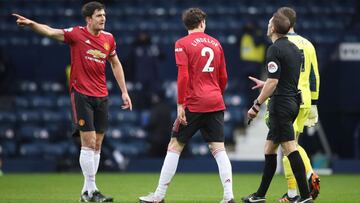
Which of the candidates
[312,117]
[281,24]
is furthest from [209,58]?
[312,117]

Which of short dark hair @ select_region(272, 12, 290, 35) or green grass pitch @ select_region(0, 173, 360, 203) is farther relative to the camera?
green grass pitch @ select_region(0, 173, 360, 203)

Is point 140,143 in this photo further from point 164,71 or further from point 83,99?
point 83,99

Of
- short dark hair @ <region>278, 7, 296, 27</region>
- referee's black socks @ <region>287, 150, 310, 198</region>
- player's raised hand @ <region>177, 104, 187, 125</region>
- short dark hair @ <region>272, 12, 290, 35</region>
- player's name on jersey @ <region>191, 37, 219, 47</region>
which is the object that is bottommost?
referee's black socks @ <region>287, 150, 310, 198</region>

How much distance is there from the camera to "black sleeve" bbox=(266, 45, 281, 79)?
944 centimetres

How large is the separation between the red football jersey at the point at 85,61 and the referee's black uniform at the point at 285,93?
2.28 meters

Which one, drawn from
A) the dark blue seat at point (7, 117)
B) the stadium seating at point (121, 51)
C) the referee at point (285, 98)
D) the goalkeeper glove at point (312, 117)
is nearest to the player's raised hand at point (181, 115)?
the referee at point (285, 98)

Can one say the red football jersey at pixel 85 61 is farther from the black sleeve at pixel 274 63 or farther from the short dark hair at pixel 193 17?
the black sleeve at pixel 274 63

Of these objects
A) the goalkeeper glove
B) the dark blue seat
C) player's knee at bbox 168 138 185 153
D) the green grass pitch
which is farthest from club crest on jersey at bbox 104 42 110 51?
the dark blue seat

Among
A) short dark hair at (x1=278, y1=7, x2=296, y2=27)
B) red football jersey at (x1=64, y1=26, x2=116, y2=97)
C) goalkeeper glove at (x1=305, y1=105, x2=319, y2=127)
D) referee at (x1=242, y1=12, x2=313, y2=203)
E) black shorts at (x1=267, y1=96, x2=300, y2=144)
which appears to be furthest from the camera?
goalkeeper glove at (x1=305, y1=105, x2=319, y2=127)

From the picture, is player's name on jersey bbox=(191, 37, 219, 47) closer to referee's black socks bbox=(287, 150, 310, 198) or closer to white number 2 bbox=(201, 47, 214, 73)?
white number 2 bbox=(201, 47, 214, 73)

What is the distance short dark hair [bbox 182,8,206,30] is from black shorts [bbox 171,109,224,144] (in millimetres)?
938

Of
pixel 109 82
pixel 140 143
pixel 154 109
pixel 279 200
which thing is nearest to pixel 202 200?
pixel 279 200

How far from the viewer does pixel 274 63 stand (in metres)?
9.45

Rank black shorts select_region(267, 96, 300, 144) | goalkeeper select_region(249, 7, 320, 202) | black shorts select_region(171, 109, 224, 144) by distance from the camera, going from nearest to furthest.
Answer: black shorts select_region(267, 96, 300, 144) → black shorts select_region(171, 109, 224, 144) → goalkeeper select_region(249, 7, 320, 202)
